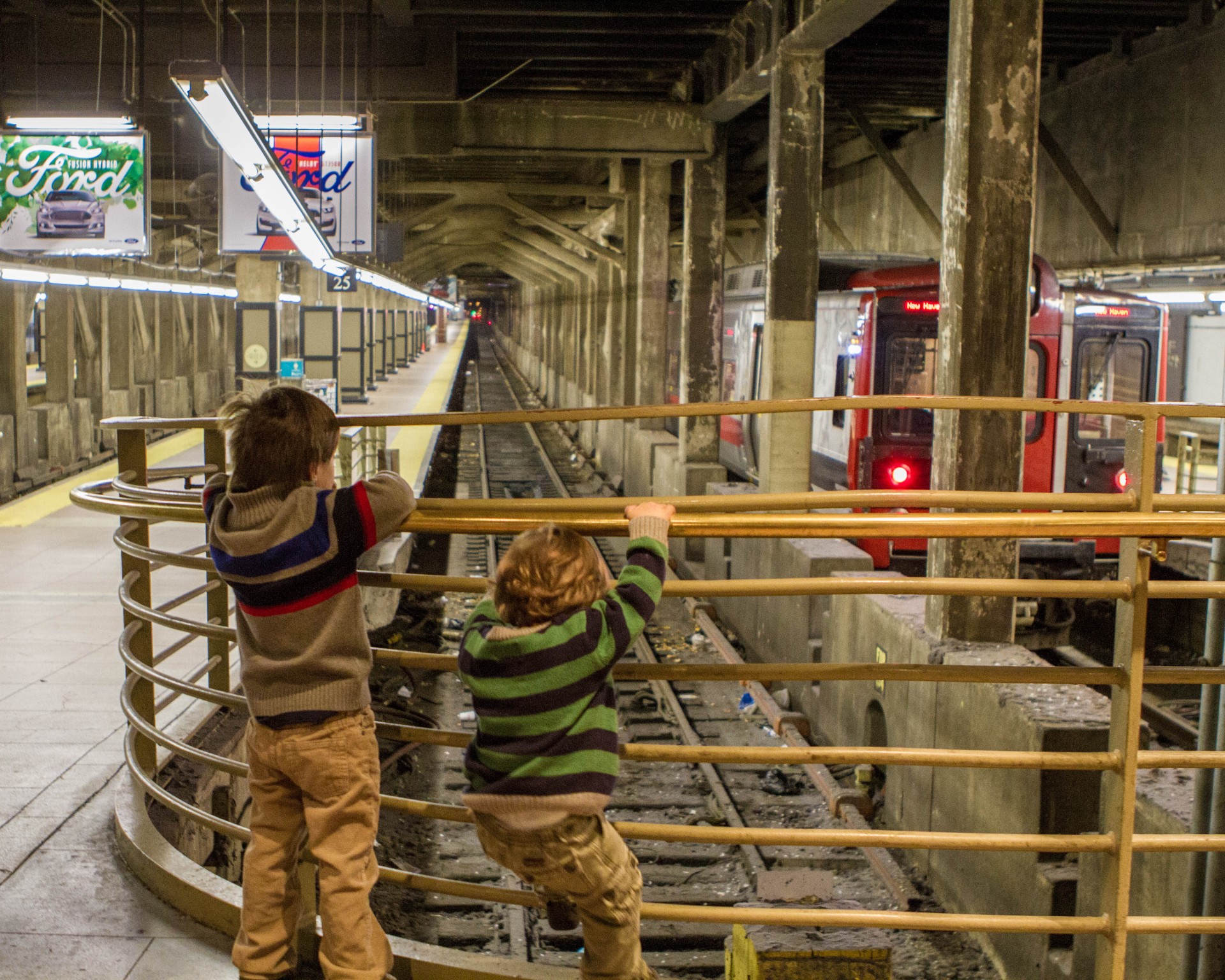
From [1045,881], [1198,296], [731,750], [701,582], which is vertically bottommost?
[1045,881]

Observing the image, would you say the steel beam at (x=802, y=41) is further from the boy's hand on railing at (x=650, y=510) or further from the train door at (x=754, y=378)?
the boy's hand on railing at (x=650, y=510)

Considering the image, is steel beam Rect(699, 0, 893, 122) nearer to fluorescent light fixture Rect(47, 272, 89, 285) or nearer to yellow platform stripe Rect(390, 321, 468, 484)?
yellow platform stripe Rect(390, 321, 468, 484)

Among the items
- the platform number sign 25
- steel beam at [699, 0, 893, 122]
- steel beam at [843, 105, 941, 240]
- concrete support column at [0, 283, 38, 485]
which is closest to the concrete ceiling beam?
steel beam at [699, 0, 893, 122]

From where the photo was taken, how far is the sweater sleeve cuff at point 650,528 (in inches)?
115

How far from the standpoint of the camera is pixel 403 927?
640cm

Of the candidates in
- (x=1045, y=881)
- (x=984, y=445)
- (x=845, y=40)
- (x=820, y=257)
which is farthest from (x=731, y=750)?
(x=845, y=40)

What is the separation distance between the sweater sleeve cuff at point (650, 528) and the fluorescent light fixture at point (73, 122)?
30.0 feet

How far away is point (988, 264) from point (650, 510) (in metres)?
4.99

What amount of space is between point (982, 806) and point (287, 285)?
26.9m

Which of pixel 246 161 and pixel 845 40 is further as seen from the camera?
pixel 845 40

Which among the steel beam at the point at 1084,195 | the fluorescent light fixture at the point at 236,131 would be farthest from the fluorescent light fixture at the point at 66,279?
the steel beam at the point at 1084,195

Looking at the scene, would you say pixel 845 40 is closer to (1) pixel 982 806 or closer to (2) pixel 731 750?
(1) pixel 982 806

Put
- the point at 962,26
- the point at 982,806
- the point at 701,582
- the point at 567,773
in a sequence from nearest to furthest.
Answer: the point at 567,773
the point at 701,582
the point at 982,806
the point at 962,26

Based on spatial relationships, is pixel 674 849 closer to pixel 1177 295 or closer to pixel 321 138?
pixel 321 138
